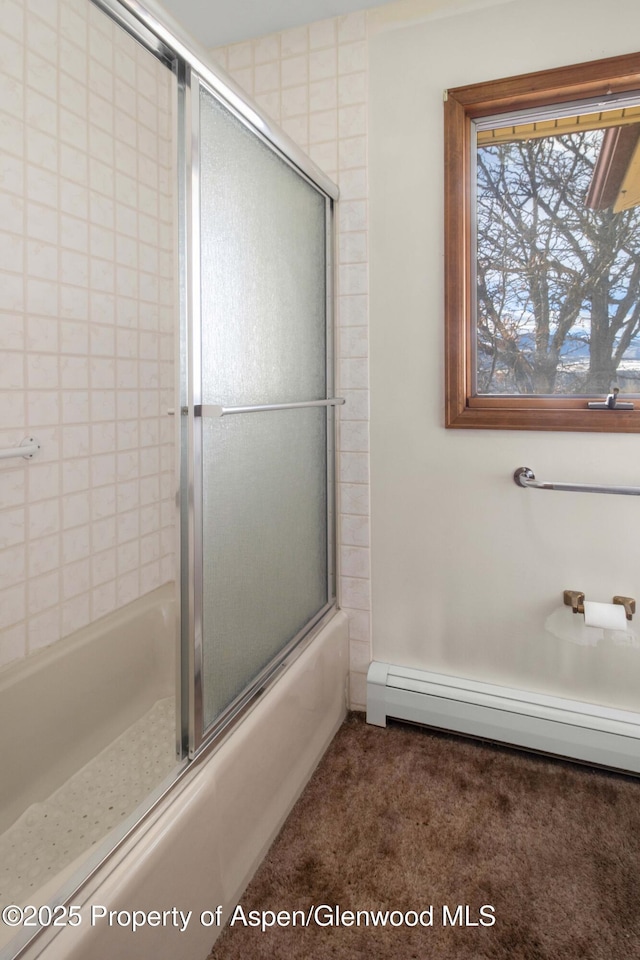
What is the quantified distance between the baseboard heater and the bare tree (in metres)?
0.94

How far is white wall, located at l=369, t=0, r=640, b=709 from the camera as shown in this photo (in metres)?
1.67

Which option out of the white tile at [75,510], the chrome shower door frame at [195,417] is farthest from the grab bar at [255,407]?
the white tile at [75,510]

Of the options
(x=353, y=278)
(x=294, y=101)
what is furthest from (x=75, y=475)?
(x=294, y=101)

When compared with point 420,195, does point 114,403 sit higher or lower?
lower

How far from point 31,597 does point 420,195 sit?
164 cm

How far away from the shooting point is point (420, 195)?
1.79 meters

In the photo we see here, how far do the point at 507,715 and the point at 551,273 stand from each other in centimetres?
132

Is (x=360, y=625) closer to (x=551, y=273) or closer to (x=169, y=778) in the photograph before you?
(x=169, y=778)

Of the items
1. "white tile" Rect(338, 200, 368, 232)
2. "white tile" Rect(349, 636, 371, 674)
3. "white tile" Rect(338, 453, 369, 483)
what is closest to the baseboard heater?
"white tile" Rect(349, 636, 371, 674)

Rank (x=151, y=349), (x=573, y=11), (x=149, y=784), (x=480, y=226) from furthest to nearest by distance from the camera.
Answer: (x=151, y=349) < (x=480, y=226) < (x=573, y=11) < (x=149, y=784)

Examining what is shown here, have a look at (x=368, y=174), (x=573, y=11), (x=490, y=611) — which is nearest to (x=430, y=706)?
(x=490, y=611)

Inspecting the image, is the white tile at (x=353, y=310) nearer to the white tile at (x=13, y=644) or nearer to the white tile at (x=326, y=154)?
the white tile at (x=326, y=154)

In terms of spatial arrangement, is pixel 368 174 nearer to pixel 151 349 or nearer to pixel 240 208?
pixel 240 208

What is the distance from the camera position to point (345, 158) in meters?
1.87
